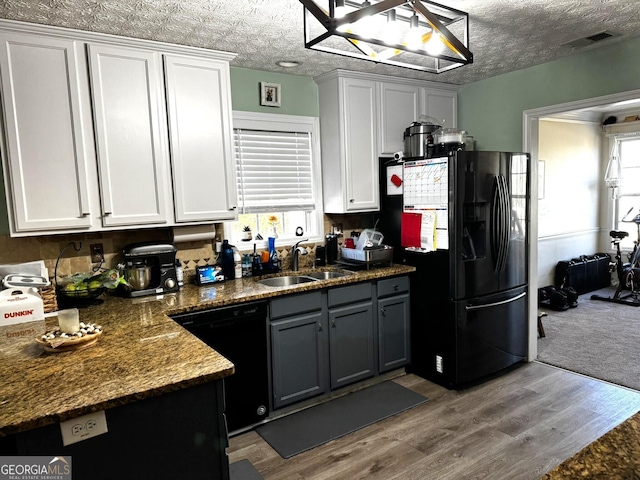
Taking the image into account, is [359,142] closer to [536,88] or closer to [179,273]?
[536,88]

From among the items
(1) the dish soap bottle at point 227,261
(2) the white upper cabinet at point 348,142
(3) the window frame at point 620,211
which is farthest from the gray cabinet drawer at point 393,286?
(3) the window frame at point 620,211

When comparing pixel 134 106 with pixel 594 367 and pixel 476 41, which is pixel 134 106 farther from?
pixel 594 367

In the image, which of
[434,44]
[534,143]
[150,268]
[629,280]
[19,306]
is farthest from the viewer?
[629,280]

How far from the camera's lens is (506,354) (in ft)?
11.9

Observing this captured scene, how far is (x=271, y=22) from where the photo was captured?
249cm

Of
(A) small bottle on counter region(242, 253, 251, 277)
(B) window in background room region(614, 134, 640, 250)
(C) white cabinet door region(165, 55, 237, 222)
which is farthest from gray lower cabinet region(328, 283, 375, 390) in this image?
(B) window in background room region(614, 134, 640, 250)

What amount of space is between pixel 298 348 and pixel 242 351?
44cm

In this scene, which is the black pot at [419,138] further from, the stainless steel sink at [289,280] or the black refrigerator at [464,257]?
the stainless steel sink at [289,280]

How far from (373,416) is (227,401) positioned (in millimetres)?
994

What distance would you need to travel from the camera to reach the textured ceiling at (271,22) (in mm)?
2252

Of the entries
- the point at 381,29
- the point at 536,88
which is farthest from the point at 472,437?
the point at 536,88

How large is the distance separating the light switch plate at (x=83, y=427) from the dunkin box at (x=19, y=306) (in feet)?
3.79

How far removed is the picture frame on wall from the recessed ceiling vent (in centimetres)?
210

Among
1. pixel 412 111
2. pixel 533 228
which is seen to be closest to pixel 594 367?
pixel 533 228
